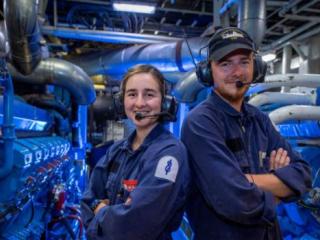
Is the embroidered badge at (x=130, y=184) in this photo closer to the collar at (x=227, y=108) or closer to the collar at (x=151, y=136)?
the collar at (x=151, y=136)

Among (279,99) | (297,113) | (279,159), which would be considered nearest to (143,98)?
(279,159)

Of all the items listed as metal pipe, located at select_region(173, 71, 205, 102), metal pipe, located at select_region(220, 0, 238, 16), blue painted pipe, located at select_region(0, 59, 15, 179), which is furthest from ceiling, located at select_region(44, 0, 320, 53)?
blue painted pipe, located at select_region(0, 59, 15, 179)

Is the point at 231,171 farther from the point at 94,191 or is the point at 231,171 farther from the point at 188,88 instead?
the point at 188,88

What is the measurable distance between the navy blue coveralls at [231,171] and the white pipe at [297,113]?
3.90ft

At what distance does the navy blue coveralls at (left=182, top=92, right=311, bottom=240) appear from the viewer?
131 centimetres

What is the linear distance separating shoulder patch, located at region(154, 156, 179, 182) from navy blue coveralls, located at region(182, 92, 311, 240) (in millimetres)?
135

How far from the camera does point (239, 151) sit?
147 cm

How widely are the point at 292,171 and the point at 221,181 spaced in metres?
0.38

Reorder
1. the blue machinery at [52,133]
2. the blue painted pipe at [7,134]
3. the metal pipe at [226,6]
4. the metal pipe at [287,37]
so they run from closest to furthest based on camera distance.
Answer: the blue painted pipe at [7,134], the blue machinery at [52,133], the metal pipe at [226,6], the metal pipe at [287,37]

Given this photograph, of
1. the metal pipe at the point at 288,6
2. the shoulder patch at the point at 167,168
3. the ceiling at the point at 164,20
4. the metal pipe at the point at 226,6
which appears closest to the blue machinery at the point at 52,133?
the metal pipe at the point at 226,6

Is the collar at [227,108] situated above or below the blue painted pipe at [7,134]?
above

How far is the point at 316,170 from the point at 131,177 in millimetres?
1957

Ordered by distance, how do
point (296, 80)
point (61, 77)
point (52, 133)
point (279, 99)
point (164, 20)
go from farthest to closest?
point (164, 20) < point (52, 133) < point (61, 77) < point (279, 99) < point (296, 80)

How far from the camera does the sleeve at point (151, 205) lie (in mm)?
1258
